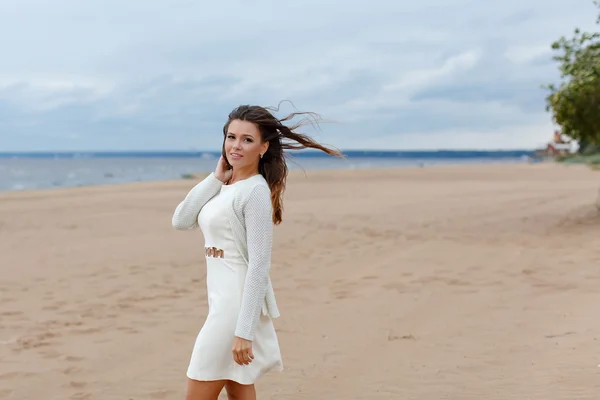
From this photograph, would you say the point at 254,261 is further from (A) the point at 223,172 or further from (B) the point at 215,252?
(A) the point at 223,172

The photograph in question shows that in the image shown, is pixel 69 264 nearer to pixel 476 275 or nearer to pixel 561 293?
pixel 476 275

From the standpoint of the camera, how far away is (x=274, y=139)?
11.2ft

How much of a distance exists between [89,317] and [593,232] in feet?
32.2

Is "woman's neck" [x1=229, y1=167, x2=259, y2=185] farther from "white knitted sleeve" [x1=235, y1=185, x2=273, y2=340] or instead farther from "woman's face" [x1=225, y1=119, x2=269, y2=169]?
"white knitted sleeve" [x1=235, y1=185, x2=273, y2=340]

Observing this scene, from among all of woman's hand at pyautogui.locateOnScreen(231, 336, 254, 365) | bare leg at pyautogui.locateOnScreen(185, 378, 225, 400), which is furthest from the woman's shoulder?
bare leg at pyautogui.locateOnScreen(185, 378, 225, 400)

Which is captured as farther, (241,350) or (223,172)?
(223,172)

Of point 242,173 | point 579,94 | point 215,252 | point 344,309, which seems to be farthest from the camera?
point 579,94

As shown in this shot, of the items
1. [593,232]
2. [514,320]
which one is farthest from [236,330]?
[593,232]

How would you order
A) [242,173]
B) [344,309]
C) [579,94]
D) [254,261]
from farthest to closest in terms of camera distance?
[579,94], [344,309], [242,173], [254,261]

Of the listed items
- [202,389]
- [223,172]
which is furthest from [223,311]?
[223,172]

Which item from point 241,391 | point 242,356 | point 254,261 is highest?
point 254,261

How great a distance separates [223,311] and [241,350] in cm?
19

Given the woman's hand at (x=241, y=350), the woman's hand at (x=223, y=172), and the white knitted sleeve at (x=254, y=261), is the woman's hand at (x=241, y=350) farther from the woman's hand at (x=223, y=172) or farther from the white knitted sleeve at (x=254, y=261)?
the woman's hand at (x=223, y=172)

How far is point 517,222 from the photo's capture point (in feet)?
54.4
